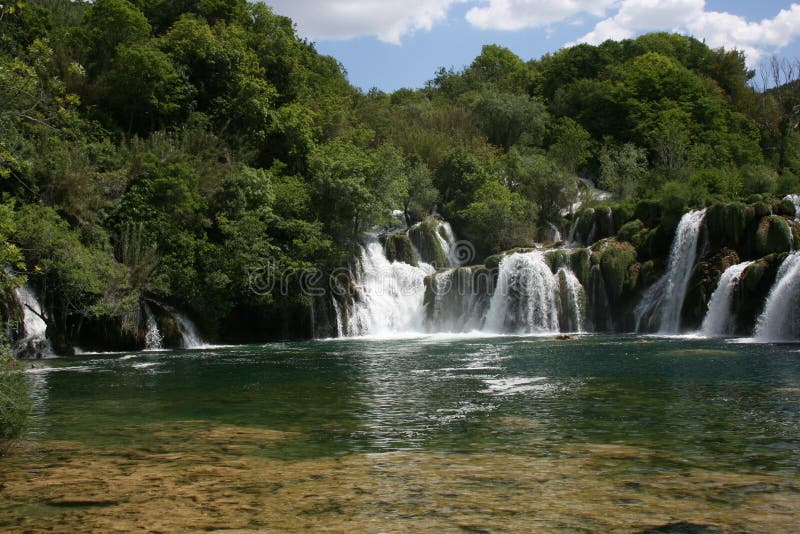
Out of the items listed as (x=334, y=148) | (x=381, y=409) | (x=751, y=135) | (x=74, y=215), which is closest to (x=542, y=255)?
(x=334, y=148)

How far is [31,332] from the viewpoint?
28.5 metres

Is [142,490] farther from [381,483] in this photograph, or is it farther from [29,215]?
[29,215]

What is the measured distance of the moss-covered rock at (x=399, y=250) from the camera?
142ft

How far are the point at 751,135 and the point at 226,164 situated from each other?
47306 mm

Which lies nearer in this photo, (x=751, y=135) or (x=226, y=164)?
(x=226, y=164)

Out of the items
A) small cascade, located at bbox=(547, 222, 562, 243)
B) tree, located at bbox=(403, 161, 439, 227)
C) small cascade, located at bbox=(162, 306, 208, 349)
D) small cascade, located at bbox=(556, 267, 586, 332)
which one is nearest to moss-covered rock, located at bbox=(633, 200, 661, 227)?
small cascade, located at bbox=(556, 267, 586, 332)

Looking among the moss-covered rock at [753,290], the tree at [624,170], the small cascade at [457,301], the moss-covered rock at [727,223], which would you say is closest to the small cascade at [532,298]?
the small cascade at [457,301]

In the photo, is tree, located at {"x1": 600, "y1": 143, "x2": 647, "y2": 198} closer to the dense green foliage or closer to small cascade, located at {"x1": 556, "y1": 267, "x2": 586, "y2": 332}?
the dense green foliage

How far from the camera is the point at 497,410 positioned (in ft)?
45.8

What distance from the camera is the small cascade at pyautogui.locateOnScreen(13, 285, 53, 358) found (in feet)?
91.4

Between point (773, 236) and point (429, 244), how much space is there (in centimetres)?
2019

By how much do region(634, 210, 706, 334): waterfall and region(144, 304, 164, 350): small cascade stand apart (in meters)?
23.8

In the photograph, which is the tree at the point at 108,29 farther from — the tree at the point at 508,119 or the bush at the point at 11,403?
the bush at the point at 11,403

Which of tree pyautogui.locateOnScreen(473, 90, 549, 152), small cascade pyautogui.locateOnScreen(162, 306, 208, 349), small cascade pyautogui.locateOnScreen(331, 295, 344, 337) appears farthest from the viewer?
tree pyautogui.locateOnScreen(473, 90, 549, 152)
